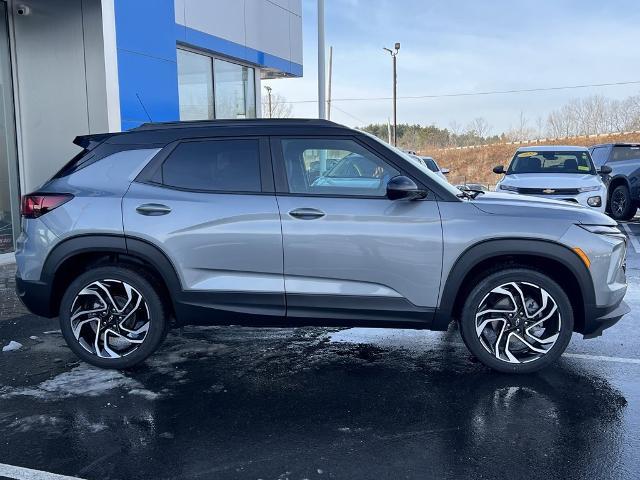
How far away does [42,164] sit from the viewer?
9812 mm

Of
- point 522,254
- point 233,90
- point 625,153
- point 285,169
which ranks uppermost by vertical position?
point 233,90

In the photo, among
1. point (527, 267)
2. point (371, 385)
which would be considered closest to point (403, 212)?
point (527, 267)

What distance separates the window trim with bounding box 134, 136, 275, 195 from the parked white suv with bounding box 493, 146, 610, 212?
785cm

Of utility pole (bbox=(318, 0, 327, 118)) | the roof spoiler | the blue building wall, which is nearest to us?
the roof spoiler

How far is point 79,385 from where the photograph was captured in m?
4.36

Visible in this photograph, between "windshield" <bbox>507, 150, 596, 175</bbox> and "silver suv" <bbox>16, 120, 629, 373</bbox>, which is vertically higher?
"windshield" <bbox>507, 150, 596, 175</bbox>

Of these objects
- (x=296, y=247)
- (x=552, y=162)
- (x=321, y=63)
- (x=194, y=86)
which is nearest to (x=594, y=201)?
(x=552, y=162)

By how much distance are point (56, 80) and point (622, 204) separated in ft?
41.6

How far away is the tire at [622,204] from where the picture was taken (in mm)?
14377

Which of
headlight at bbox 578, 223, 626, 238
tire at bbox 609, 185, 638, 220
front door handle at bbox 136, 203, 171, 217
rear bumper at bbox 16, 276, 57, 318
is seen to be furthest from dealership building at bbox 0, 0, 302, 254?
tire at bbox 609, 185, 638, 220

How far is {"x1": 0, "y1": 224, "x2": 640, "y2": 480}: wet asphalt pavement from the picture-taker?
10.5 feet

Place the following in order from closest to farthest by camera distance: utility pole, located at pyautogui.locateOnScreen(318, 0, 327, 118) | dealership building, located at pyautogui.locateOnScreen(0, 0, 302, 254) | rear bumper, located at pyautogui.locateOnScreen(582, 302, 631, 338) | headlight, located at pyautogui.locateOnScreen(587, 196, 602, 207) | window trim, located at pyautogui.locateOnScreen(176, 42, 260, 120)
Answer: rear bumper, located at pyautogui.locateOnScreen(582, 302, 631, 338) < dealership building, located at pyautogui.locateOnScreen(0, 0, 302, 254) < headlight, located at pyautogui.locateOnScreen(587, 196, 602, 207) < window trim, located at pyautogui.locateOnScreen(176, 42, 260, 120) < utility pole, located at pyautogui.locateOnScreen(318, 0, 327, 118)

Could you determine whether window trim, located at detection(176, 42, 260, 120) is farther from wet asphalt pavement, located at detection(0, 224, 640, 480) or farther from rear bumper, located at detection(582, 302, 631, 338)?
rear bumper, located at detection(582, 302, 631, 338)

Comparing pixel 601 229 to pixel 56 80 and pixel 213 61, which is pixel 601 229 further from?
pixel 213 61
